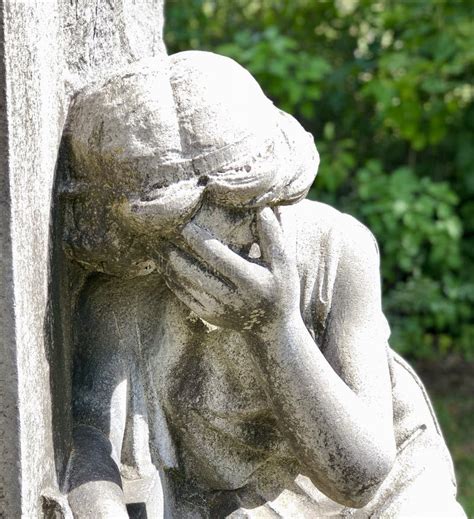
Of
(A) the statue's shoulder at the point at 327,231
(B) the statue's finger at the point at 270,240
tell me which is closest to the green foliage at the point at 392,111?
(A) the statue's shoulder at the point at 327,231

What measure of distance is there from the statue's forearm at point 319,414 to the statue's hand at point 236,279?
0.04 metres

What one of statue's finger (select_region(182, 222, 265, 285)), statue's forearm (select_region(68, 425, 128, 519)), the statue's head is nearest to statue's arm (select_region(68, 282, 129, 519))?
statue's forearm (select_region(68, 425, 128, 519))

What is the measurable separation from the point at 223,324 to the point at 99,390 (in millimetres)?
285

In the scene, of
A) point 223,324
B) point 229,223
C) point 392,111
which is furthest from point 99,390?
point 392,111

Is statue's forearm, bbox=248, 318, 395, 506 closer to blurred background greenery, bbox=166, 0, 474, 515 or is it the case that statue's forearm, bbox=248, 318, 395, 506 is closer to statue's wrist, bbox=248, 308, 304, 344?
statue's wrist, bbox=248, 308, 304, 344

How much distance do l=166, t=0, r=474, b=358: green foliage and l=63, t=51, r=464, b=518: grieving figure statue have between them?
9.45 ft

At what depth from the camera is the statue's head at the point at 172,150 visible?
4.70 feet

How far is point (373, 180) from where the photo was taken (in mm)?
4777

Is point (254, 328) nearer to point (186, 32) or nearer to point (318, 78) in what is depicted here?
point (318, 78)

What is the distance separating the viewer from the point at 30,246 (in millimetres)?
1437

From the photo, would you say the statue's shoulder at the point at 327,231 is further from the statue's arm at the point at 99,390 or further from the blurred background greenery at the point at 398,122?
the blurred background greenery at the point at 398,122

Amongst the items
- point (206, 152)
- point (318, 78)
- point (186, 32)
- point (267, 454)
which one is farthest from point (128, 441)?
point (186, 32)

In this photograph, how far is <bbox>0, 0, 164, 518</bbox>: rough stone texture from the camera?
1374 millimetres

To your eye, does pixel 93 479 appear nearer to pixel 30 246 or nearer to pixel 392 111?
pixel 30 246
